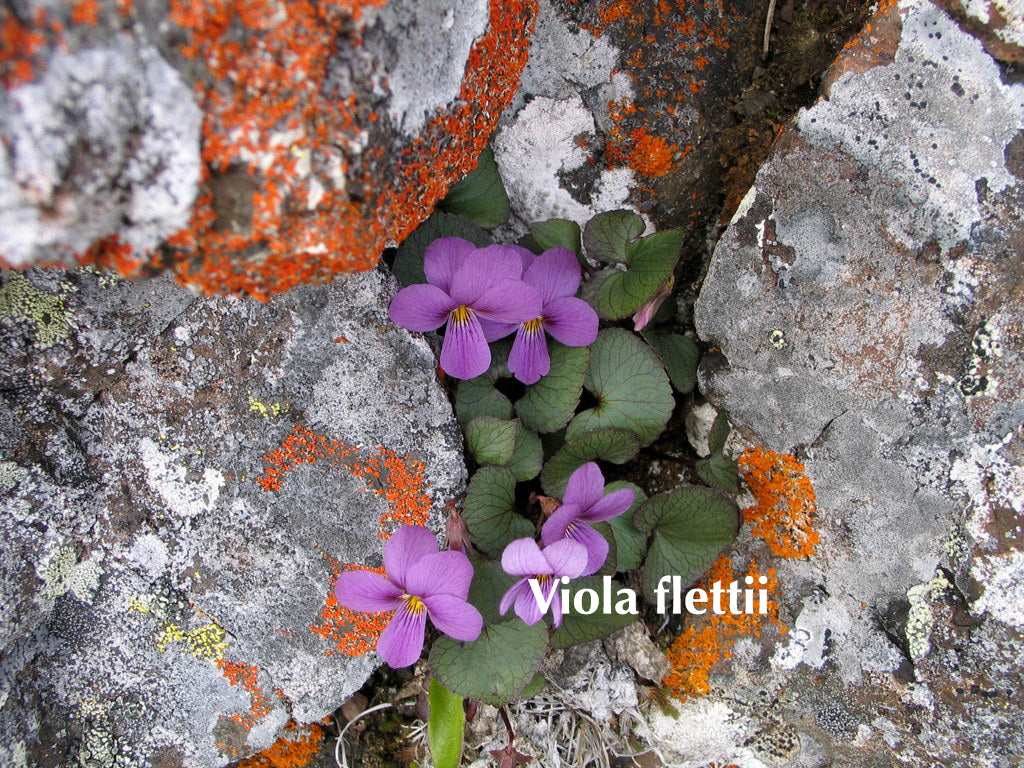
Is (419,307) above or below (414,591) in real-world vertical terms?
above

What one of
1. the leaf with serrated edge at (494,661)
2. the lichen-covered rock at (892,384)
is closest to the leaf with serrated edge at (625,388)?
the lichen-covered rock at (892,384)

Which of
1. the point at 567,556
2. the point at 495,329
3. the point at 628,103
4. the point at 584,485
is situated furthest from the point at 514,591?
the point at 628,103

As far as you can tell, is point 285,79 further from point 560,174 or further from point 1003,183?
point 1003,183

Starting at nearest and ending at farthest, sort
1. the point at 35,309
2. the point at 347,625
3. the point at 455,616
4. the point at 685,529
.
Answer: the point at 35,309, the point at 455,616, the point at 347,625, the point at 685,529

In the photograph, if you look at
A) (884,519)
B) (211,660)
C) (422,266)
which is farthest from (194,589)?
(884,519)

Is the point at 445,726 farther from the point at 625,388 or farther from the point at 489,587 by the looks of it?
the point at 625,388
